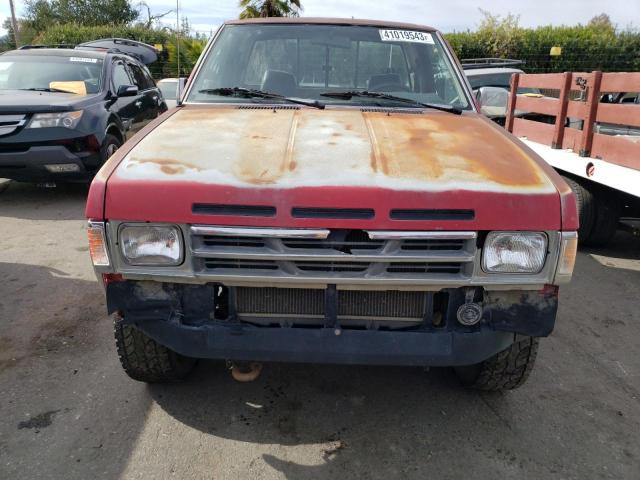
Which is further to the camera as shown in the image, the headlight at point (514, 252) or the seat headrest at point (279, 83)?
the seat headrest at point (279, 83)

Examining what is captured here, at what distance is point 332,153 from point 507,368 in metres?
1.41

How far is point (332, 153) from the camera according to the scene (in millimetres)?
2596

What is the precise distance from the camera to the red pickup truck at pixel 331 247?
7.47ft

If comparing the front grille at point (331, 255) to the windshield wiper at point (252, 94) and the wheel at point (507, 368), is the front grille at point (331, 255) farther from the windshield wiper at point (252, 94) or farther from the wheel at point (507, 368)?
the windshield wiper at point (252, 94)

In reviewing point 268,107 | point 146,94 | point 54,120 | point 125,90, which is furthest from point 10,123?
point 268,107

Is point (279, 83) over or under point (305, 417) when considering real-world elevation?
over

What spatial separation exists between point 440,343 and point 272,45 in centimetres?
243

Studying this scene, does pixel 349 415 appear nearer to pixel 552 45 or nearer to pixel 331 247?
pixel 331 247

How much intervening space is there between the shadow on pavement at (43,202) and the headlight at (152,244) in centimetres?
460

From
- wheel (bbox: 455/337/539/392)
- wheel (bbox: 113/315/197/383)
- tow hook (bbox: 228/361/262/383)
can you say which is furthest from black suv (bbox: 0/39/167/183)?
wheel (bbox: 455/337/539/392)

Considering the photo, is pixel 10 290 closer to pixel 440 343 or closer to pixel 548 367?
pixel 440 343

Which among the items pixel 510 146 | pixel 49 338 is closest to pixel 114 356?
pixel 49 338

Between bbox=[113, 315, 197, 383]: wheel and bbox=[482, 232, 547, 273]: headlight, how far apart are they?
5.24 feet

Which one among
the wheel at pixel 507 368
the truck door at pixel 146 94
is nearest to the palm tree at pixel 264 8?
the truck door at pixel 146 94
